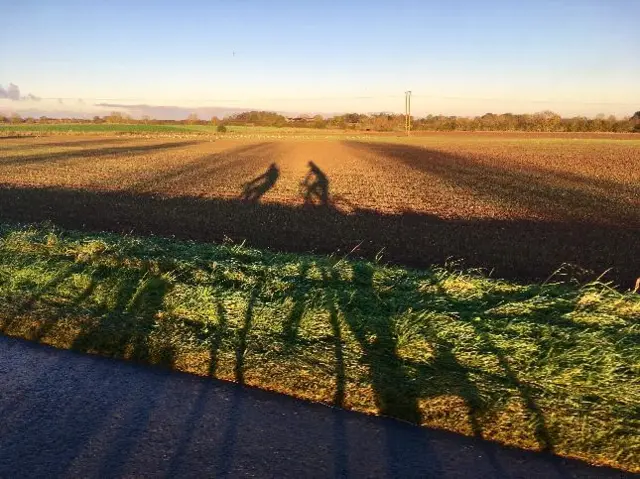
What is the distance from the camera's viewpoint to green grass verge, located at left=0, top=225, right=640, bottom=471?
4.15m

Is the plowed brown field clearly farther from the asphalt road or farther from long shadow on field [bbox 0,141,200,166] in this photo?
the asphalt road

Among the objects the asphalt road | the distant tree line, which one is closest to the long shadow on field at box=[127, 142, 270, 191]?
the asphalt road

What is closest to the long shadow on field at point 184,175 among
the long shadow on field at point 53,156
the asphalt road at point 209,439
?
the long shadow on field at point 53,156

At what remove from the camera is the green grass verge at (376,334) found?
4152 millimetres

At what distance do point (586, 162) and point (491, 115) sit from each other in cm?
10814

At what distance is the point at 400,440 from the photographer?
377 cm

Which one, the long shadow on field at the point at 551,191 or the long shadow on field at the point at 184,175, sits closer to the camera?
the long shadow on field at the point at 551,191

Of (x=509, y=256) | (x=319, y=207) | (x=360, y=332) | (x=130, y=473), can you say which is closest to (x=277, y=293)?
(x=360, y=332)

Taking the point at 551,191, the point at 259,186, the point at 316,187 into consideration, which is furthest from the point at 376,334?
the point at 551,191

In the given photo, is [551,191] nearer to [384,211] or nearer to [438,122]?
[384,211]

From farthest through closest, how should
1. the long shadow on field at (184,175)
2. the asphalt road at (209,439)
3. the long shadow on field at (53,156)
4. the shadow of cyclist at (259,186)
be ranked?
the long shadow on field at (53,156), the long shadow on field at (184,175), the shadow of cyclist at (259,186), the asphalt road at (209,439)

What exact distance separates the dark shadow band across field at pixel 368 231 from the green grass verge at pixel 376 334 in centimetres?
302

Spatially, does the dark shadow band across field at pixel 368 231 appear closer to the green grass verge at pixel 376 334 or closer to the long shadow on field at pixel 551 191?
the long shadow on field at pixel 551 191

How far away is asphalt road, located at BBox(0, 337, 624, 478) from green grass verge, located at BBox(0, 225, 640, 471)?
24 centimetres
